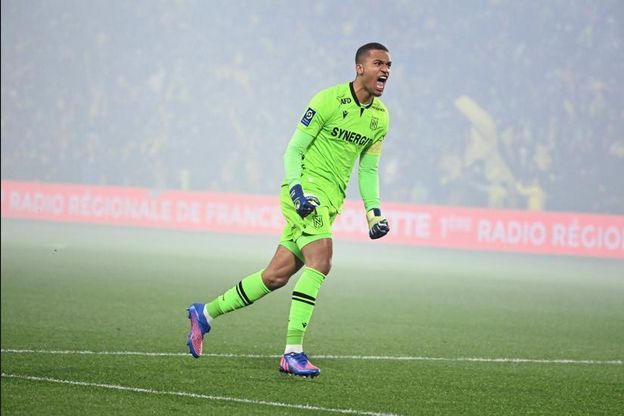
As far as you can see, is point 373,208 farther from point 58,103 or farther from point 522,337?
point 58,103

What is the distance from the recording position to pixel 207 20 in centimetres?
3488

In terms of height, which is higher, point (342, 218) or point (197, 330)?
point (342, 218)

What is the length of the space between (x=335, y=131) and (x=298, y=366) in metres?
1.51

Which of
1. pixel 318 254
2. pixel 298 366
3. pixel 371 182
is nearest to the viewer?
pixel 298 366

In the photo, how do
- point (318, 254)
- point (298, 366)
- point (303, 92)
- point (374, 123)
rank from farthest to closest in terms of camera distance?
point (303, 92)
point (374, 123)
point (318, 254)
point (298, 366)

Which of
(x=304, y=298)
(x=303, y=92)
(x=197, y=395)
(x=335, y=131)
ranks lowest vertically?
(x=197, y=395)

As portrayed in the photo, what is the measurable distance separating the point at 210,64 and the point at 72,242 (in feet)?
43.6

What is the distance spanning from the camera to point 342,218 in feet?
86.2

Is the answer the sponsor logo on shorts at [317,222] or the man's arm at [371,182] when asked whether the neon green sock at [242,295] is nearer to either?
the sponsor logo on shorts at [317,222]

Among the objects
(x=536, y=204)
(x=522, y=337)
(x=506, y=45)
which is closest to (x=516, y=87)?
(x=506, y=45)

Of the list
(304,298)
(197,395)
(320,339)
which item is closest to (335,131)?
(304,298)

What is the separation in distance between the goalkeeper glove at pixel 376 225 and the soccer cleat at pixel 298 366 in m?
0.97

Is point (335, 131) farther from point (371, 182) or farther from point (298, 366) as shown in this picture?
point (298, 366)

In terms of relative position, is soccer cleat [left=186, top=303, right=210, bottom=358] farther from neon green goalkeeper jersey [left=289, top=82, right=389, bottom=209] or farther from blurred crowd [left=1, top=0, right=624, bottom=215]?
blurred crowd [left=1, top=0, right=624, bottom=215]
